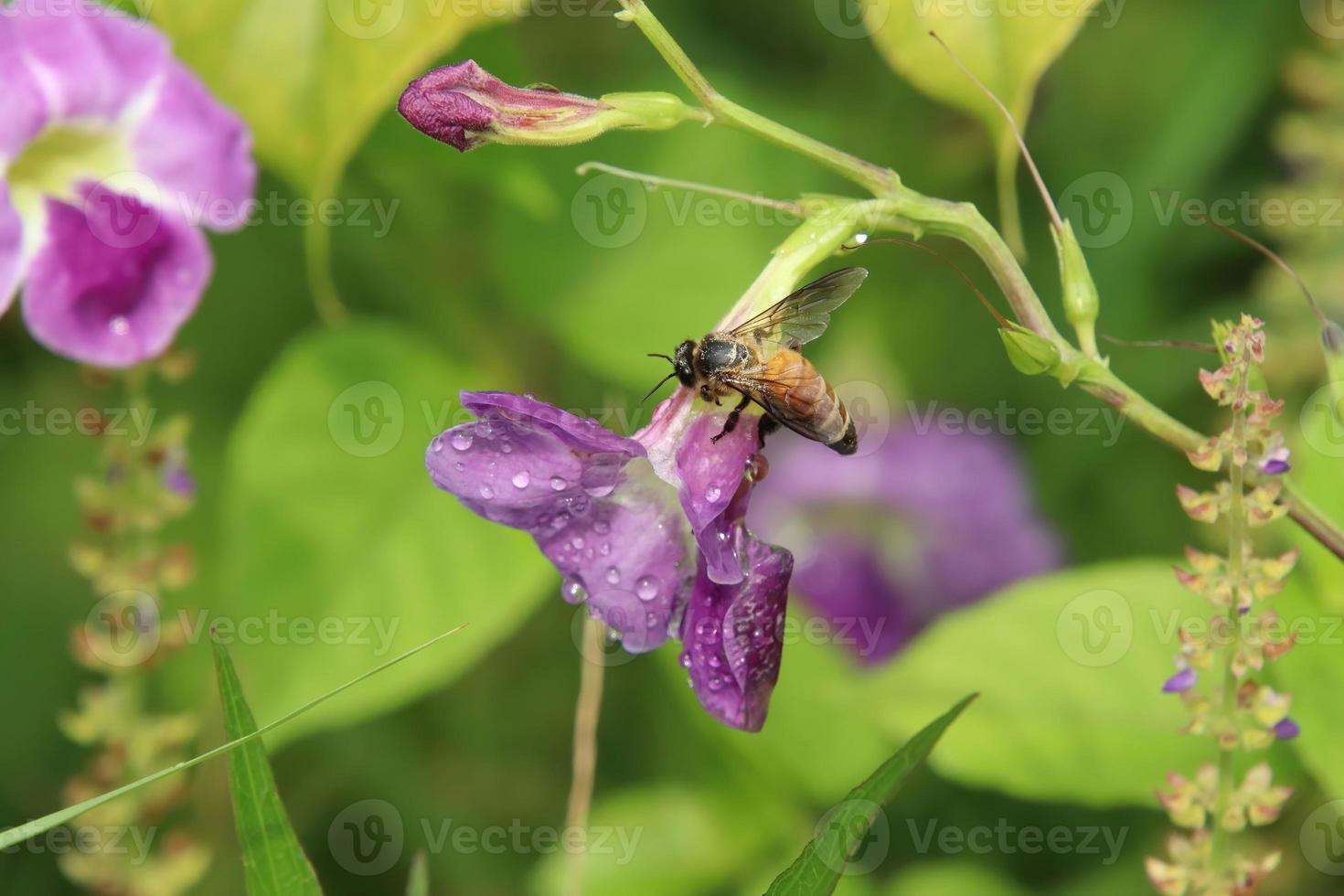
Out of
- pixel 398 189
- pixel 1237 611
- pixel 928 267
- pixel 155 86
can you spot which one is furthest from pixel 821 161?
pixel 928 267

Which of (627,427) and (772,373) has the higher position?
(772,373)

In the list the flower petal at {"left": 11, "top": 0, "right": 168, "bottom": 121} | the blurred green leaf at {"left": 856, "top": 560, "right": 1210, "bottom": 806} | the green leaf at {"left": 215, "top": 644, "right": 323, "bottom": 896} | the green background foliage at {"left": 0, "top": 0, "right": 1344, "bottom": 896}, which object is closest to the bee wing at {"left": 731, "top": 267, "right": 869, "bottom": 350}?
the green background foliage at {"left": 0, "top": 0, "right": 1344, "bottom": 896}

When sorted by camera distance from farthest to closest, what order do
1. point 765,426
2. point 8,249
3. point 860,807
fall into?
1. point 8,249
2. point 765,426
3. point 860,807

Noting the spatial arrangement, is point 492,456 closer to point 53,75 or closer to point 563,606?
point 53,75

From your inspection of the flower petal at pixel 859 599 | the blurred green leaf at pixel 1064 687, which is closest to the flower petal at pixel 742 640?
the blurred green leaf at pixel 1064 687

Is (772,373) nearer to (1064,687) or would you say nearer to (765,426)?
(765,426)

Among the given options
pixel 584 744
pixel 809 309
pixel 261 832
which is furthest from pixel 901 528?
pixel 261 832
